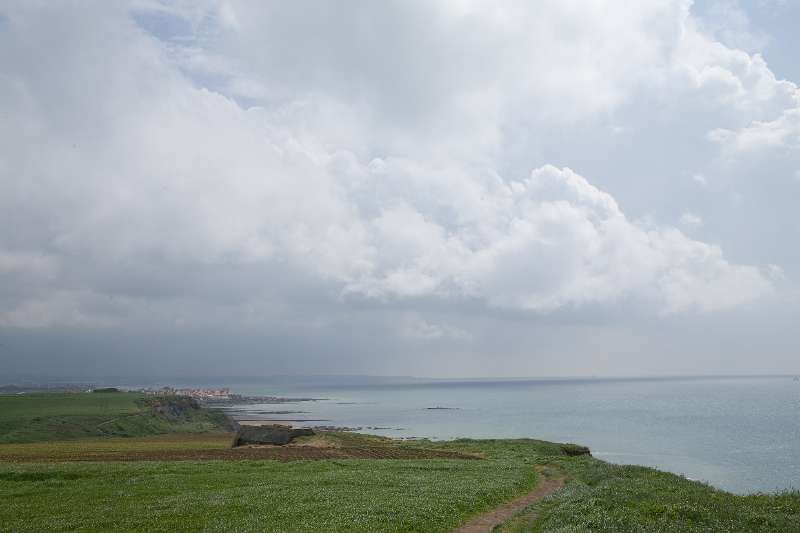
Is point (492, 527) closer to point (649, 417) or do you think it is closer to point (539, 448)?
point (539, 448)

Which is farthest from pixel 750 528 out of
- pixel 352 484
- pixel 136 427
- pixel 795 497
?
pixel 136 427

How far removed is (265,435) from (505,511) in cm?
4010

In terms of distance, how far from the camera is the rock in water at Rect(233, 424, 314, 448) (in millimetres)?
58312

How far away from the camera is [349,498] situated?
2595 centimetres

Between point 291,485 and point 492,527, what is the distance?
1246 cm

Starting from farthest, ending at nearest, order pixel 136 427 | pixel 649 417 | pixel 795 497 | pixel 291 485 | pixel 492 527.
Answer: pixel 649 417 → pixel 136 427 → pixel 291 485 → pixel 795 497 → pixel 492 527

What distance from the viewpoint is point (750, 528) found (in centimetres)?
1880

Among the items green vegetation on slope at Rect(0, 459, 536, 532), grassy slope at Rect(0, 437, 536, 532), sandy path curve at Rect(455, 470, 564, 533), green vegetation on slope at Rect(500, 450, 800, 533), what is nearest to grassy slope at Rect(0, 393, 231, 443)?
grassy slope at Rect(0, 437, 536, 532)

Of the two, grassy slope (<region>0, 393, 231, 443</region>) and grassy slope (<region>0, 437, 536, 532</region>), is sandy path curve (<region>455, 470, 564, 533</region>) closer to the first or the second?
grassy slope (<region>0, 437, 536, 532</region>)

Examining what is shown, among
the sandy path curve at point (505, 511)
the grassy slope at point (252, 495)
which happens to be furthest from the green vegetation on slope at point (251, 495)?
the sandy path curve at point (505, 511)

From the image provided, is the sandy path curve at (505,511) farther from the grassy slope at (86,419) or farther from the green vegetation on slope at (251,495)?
the grassy slope at (86,419)

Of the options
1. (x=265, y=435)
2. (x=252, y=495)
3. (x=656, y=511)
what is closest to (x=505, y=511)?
(x=656, y=511)

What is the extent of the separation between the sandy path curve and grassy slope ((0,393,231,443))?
3206 inches

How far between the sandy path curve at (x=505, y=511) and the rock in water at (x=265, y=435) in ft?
110
